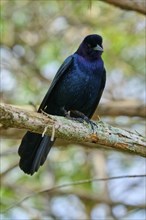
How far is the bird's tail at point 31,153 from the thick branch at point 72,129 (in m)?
0.63

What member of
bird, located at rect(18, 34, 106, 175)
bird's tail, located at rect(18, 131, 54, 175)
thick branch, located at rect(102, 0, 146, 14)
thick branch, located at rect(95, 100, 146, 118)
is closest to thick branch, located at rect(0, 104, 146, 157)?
bird's tail, located at rect(18, 131, 54, 175)

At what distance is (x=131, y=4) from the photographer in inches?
183

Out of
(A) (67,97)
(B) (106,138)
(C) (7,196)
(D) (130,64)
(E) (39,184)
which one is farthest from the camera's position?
(D) (130,64)

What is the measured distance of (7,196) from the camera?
19.1ft

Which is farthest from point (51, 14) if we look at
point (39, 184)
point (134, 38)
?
point (39, 184)

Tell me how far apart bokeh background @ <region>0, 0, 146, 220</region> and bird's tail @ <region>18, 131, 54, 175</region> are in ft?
6.05

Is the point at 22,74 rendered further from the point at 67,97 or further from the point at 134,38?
the point at 67,97

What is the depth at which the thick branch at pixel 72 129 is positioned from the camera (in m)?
3.21

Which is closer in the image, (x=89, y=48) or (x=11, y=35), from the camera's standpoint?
(x=89, y=48)

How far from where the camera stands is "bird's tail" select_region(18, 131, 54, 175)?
4.12 m

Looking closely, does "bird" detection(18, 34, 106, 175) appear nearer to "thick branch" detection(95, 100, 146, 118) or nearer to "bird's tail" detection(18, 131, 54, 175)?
"bird's tail" detection(18, 131, 54, 175)

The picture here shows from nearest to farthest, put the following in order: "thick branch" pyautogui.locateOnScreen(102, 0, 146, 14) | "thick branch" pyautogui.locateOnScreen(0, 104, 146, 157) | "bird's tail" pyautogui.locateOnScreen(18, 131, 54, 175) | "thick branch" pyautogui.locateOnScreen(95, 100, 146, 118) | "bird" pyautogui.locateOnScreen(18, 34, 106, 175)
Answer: "thick branch" pyautogui.locateOnScreen(0, 104, 146, 157)
"bird's tail" pyautogui.locateOnScreen(18, 131, 54, 175)
"bird" pyautogui.locateOnScreen(18, 34, 106, 175)
"thick branch" pyautogui.locateOnScreen(102, 0, 146, 14)
"thick branch" pyautogui.locateOnScreen(95, 100, 146, 118)

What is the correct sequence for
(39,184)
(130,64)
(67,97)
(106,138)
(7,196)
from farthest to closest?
(130,64) → (39,184) → (7,196) → (67,97) → (106,138)

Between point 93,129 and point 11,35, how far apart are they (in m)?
3.20
